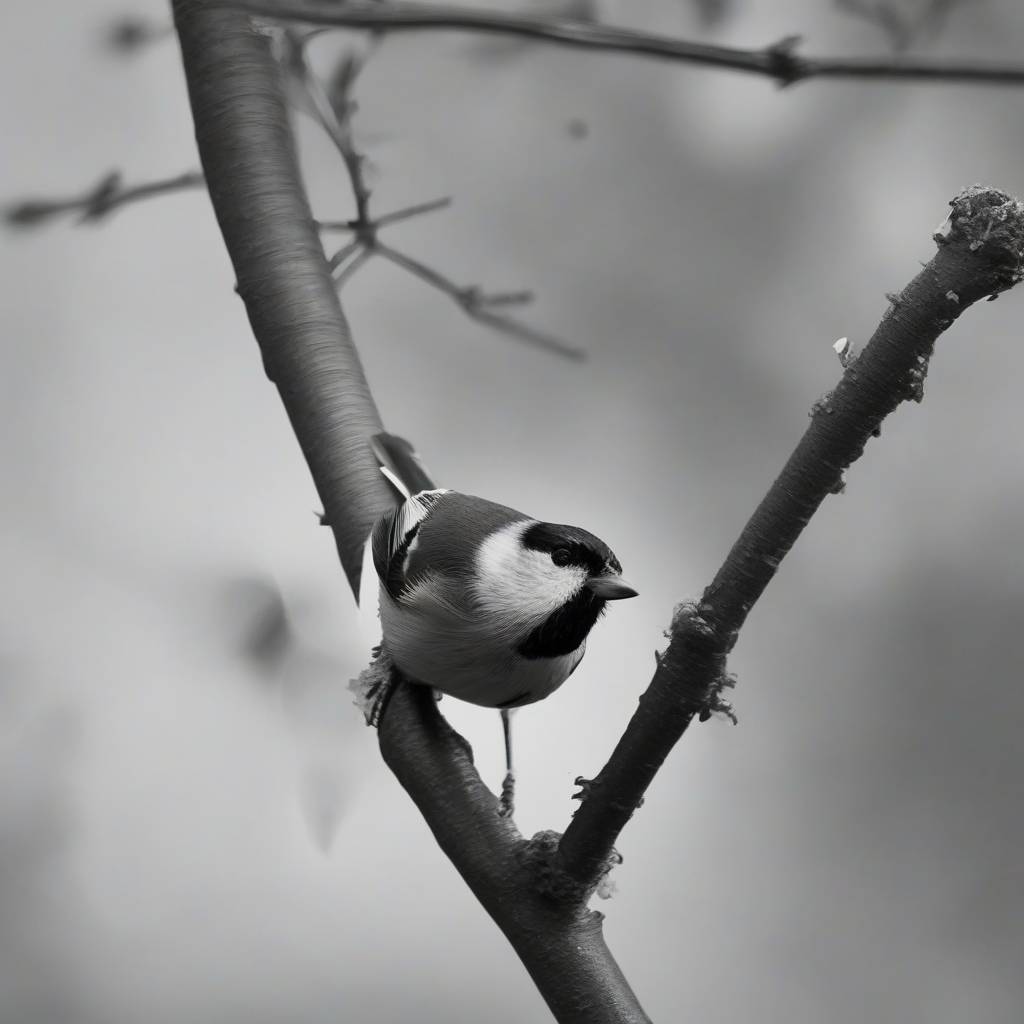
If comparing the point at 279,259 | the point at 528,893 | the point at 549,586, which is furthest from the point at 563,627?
the point at 279,259

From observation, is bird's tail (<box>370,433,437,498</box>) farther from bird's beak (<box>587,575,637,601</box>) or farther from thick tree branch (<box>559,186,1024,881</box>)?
thick tree branch (<box>559,186,1024,881</box>)

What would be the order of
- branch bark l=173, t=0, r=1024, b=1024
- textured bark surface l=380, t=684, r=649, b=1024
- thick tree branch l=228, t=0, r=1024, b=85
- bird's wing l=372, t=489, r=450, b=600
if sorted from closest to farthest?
1. thick tree branch l=228, t=0, r=1024, b=85
2. branch bark l=173, t=0, r=1024, b=1024
3. textured bark surface l=380, t=684, r=649, b=1024
4. bird's wing l=372, t=489, r=450, b=600

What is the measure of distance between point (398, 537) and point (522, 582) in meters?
0.08

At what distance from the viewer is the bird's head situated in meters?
0.53

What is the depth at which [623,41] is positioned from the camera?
22 cm

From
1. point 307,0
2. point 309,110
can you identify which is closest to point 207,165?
point 309,110

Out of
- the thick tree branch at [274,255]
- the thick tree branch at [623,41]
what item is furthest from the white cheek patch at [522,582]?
the thick tree branch at [623,41]

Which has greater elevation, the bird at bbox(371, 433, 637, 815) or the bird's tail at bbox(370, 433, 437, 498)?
the bird's tail at bbox(370, 433, 437, 498)

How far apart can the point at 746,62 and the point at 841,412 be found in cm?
13

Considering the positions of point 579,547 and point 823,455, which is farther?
point 579,547

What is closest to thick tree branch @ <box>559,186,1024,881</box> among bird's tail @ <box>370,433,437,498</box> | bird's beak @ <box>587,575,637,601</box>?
bird's beak @ <box>587,575,637,601</box>

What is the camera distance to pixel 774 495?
1.13 feet

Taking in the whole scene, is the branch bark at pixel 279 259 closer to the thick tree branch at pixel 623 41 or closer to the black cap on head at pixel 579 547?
the black cap on head at pixel 579 547

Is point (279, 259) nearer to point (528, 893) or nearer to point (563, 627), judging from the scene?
point (563, 627)
